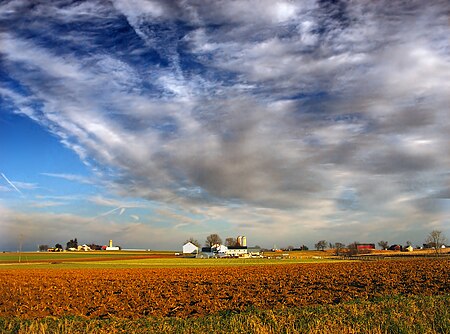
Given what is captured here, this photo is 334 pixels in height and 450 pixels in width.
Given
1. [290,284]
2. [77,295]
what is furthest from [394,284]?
[77,295]

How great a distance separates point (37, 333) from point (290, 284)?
96.3 ft

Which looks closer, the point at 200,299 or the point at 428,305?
the point at 428,305

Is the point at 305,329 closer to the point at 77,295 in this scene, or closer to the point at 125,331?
the point at 125,331

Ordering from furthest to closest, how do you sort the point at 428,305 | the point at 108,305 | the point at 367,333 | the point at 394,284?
the point at 394,284, the point at 108,305, the point at 428,305, the point at 367,333

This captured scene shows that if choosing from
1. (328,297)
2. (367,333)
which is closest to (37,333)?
(367,333)

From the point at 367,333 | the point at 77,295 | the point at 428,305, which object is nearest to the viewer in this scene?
the point at 367,333

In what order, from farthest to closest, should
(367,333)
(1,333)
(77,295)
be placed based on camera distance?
(77,295)
(1,333)
(367,333)

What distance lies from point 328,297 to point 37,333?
2122cm

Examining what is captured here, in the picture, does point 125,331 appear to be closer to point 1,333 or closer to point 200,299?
point 1,333

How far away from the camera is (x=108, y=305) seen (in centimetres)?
2720

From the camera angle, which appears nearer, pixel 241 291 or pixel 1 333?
pixel 1 333

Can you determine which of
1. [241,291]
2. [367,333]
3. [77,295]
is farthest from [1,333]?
[241,291]

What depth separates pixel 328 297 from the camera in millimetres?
28875

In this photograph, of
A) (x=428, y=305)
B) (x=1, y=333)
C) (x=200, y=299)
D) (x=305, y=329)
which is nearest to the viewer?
(x=305, y=329)
